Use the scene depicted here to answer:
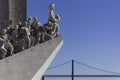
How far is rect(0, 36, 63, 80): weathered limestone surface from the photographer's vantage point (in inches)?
768

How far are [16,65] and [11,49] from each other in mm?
737

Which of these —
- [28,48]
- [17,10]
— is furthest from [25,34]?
[17,10]

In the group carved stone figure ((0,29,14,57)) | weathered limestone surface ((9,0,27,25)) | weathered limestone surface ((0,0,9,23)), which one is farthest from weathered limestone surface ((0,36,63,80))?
weathered limestone surface ((9,0,27,25))

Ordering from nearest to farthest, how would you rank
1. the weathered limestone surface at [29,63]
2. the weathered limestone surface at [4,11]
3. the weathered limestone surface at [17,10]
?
the weathered limestone surface at [29,63]
the weathered limestone surface at [4,11]
the weathered limestone surface at [17,10]

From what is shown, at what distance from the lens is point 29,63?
66.0 ft

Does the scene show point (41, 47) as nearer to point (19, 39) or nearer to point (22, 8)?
point (19, 39)

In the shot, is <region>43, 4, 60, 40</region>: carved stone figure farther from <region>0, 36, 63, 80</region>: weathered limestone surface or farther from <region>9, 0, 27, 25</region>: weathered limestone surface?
<region>9, 0, 27, 25</region>: weathered limestone surface

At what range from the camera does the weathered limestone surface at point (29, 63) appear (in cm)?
1950

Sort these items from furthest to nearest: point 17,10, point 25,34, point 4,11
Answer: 1. point 17,10
2. point 4,11
3. point 25,34

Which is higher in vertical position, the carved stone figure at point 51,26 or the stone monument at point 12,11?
the stone monument at point 12,11

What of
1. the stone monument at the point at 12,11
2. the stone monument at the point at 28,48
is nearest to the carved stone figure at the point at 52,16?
the stone monument at the point at 28,48

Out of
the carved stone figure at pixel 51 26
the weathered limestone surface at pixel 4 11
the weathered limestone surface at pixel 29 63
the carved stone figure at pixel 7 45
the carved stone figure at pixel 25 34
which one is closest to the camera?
the weathered limestone surface at pixel 29 63

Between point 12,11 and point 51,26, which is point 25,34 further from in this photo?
point 12,11

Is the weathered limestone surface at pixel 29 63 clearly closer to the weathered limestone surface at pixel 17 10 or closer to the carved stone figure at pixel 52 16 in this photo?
the carved stone figure at pixel 52 16
